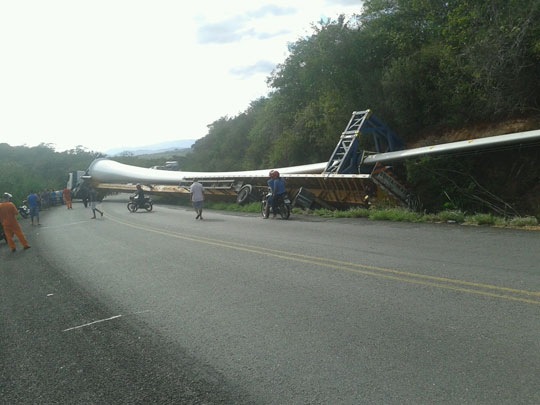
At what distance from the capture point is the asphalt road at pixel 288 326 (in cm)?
383

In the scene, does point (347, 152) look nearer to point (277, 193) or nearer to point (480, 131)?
point (277, 193)

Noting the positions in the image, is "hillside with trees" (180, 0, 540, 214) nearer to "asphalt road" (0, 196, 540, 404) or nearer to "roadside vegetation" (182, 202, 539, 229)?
"roadside vegetation" (182, 202, 539, 229)

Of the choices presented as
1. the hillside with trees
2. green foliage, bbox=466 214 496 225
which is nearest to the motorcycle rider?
the hillside with trees

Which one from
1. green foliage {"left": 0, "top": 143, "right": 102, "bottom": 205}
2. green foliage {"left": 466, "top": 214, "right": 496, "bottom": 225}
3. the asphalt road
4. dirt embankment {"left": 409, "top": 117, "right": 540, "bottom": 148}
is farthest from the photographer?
green foliage {"left": 0, "top": 143, "right": 102, "bottom": 205}

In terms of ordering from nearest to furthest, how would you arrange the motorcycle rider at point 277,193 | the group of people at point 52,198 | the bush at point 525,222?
the bush at point 525,222 < the motorcycle rider at point 277,193 < the group of people at point 52,198

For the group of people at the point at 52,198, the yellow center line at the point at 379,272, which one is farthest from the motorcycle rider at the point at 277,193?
the group of people at the point at 52,198

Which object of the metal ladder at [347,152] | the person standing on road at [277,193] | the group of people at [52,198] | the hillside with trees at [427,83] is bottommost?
the group of people at [52,198]

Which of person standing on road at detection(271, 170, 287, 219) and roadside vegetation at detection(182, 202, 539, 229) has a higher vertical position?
person standing on road at detection(271, 170, 287, 219)

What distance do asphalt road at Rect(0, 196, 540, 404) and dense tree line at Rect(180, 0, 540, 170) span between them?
8594 mm

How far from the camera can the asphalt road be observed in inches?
151

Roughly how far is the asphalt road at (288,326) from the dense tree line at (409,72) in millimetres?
8594

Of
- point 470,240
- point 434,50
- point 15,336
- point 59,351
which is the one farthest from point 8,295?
point 434,50

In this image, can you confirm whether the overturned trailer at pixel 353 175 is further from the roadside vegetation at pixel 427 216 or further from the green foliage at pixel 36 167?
the green foliage at pixel 36 167

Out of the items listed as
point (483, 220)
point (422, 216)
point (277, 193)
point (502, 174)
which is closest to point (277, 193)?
point (277, 193)
